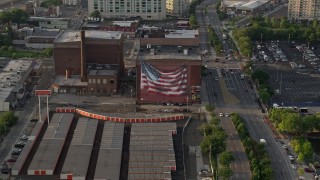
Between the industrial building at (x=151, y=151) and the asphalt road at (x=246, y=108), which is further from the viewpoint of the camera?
the asphalt road at (x=246, y=108)

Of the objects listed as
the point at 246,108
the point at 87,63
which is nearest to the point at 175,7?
the point at 87,63

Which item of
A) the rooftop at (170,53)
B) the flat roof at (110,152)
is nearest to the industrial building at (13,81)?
the flat roof at (110,152)

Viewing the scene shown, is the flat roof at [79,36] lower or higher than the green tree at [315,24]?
higher

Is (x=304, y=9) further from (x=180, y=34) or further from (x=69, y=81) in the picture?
(x=69, y=81)

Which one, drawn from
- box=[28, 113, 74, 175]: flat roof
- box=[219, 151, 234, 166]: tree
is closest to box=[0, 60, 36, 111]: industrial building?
box=[28, 113, 74, 175]: flat roof

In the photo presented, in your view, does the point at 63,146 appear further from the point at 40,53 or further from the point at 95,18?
the point at 95,18

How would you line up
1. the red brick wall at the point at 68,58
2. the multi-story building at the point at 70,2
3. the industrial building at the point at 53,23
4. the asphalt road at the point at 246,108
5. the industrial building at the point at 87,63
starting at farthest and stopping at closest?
the multi-story building at the point at 70,2, the industrial building at the point at 53,23, the red brick wall at the point at 68,58, the industrial building at the point at 87,63, the asphalt road at the point at 246,108

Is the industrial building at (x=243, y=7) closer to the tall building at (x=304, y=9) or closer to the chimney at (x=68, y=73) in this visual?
the tall building at (x=304, y=9)
